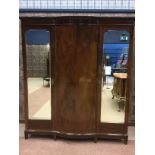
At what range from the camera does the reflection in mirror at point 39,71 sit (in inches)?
134

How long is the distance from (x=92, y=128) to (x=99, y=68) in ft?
3.10

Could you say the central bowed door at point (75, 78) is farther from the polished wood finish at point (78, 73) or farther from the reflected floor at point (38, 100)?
the reflected floor at point (38, 100)

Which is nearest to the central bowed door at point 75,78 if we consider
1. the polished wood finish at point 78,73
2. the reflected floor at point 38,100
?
the polished wood finish at point 78,73

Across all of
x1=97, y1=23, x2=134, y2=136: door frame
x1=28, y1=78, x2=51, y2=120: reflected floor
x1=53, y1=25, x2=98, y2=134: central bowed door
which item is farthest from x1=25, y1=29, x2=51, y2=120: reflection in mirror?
x1=97, y1=23, x2=134, y2=136: door frame

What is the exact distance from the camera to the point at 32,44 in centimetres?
343

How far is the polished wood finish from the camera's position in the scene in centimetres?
328

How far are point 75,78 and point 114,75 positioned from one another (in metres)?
0.59

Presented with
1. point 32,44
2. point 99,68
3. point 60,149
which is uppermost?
point 32,44

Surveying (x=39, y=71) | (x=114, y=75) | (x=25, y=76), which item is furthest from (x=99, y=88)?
(x=25, y=76)
